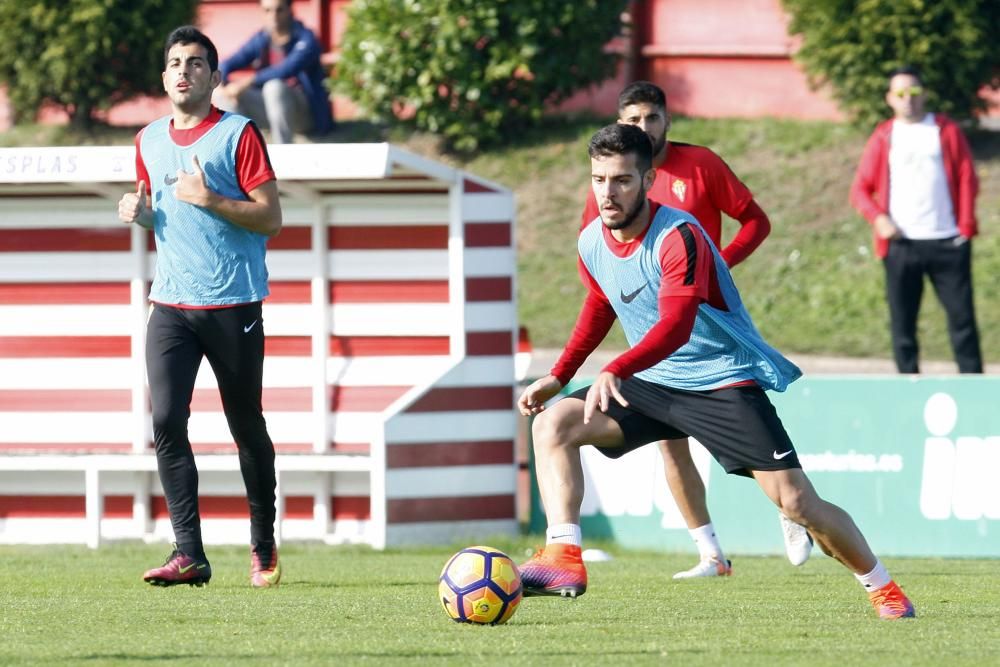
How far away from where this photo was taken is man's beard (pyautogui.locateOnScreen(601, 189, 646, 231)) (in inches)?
267

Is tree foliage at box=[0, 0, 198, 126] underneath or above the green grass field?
above

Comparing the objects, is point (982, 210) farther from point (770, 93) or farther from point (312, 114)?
point (312, 114)

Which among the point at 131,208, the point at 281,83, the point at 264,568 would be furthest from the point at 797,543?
the point at 281,83

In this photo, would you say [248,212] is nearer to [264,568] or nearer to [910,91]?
[264,568]

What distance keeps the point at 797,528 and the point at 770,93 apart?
12270mm

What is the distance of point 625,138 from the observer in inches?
267

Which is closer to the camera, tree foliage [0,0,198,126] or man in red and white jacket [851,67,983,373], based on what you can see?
man in red and white jacket [851,67,983,373]

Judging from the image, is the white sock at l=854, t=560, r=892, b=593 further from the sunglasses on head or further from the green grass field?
the sunglasses on head

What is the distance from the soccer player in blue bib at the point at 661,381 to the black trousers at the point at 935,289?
18.1 feet

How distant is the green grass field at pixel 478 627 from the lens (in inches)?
229

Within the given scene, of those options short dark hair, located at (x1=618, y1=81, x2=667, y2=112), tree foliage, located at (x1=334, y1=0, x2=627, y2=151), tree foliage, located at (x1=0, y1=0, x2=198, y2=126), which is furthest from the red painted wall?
→ short dark hair, located at (x1=618, y1=81, x2=667, y2=112)

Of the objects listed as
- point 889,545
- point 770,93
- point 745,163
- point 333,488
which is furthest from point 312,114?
point 770,93

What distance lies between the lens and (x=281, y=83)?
1345cm

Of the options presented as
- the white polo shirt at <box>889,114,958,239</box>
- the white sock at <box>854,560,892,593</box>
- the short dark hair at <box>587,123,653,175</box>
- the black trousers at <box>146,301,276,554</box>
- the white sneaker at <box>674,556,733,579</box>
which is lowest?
the white sneaker at <box>674,556,733,579</box>
